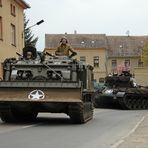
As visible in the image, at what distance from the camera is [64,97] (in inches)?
719

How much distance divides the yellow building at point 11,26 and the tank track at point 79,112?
19.2 metres

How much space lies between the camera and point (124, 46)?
3917 inches

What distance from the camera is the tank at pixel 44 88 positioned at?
60.0 feet

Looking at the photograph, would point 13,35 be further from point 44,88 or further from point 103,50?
point 103,50

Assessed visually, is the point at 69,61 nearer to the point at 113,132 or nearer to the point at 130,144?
the point at 113,132

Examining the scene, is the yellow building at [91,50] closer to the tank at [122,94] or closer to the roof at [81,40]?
the roof at [81,40]

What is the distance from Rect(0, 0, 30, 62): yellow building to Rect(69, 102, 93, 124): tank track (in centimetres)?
1917

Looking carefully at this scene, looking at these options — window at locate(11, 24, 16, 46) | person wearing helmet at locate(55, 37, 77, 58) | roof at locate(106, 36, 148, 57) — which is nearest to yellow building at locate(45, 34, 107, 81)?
roof at locate(106, 36, 148, 57)

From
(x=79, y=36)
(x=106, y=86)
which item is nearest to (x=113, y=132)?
(x=106, y=86)

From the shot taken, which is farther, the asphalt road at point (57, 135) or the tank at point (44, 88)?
the tank at point (44, 88)

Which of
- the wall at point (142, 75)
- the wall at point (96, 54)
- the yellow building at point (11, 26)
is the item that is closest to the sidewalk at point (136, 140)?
the yellow building at point (11, 26)

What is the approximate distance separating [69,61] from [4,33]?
20.4 metres

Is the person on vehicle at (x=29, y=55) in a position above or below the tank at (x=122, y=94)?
above

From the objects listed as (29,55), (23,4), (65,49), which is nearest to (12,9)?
(23,4)
